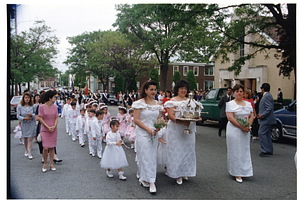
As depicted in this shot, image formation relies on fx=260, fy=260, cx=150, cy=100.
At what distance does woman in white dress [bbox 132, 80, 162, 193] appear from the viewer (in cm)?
478

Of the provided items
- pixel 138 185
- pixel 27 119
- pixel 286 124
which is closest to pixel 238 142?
pixel 138 185

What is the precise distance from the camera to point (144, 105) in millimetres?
4844

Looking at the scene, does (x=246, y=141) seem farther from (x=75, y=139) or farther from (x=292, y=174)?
(x=75, y=139)

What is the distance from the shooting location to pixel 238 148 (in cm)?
536

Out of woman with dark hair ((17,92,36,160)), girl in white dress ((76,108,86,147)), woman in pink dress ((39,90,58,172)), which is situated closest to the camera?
woman in pink dress ((39,90,58,172))

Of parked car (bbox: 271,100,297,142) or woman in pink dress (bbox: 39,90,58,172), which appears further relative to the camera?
parked car (bbox: 271,100,297,142)

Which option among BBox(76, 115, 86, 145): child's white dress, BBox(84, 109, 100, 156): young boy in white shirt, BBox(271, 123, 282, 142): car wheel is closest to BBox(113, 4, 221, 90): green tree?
BBox(271, 123, 282, 142): car wheel

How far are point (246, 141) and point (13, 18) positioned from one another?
4.85 m

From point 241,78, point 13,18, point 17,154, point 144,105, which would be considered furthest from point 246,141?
point 241,78

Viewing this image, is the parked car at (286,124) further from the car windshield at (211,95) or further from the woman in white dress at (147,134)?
the woman in white dress at (147,134)

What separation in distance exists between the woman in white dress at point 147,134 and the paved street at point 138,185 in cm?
34

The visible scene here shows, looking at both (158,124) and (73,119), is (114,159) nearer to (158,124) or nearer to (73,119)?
(158,124)

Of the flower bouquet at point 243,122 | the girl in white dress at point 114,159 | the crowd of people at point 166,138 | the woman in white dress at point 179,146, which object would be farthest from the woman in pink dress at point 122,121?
the flower bouquet at point 243,122

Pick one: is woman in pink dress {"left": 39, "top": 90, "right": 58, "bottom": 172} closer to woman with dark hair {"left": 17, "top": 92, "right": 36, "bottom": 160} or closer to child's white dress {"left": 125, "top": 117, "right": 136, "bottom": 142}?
woman with dark hair {"left": 17, "top": 92, "right": 36, "bottom": 160}
